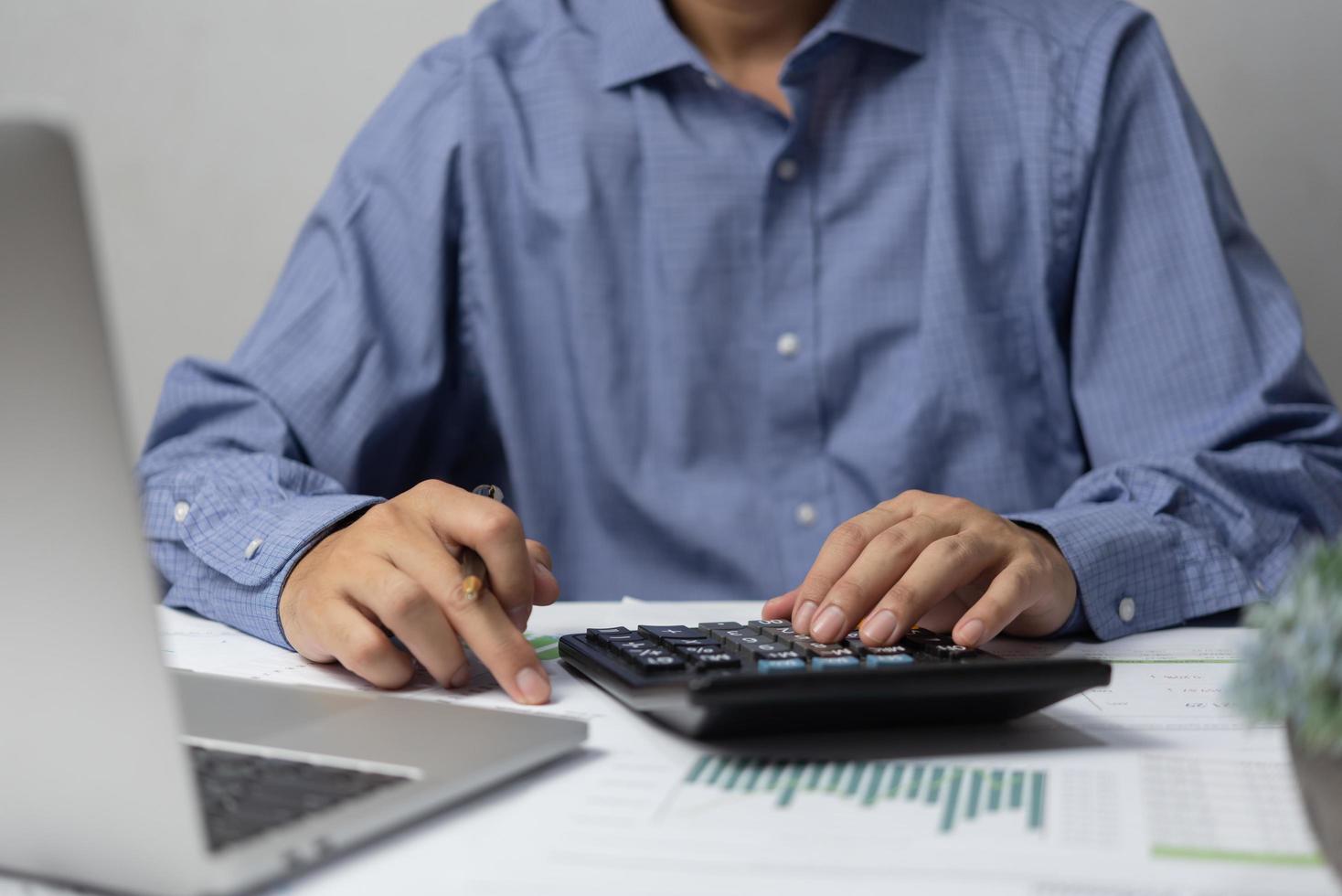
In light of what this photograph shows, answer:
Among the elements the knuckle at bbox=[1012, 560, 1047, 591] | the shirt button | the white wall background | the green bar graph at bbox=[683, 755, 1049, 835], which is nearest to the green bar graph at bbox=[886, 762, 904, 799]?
the green bar graph at bbox=[683, 755, 1049, 835]

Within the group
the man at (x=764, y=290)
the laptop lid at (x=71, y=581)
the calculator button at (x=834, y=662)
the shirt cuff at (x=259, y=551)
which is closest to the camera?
the laptop lid at (x=71, y=581)

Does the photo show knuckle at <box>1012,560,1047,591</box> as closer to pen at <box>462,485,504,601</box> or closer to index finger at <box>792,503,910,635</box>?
index finger at <box>792,503,910,635</box>

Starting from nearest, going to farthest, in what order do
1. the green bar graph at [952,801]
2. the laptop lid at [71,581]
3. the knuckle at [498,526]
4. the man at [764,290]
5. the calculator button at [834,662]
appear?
the laptop lid at [71,581] → the green bar graph at [952,801] → the calculator button at [834,662] → the knuckle at [498,526] → the man at [764,290]

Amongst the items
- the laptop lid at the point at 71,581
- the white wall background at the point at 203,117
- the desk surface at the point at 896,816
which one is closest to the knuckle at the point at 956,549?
the desk surface at the point at 896,816

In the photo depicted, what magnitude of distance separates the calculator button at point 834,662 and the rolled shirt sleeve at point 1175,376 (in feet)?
0.96

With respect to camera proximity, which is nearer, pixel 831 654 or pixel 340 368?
pixel 831 654

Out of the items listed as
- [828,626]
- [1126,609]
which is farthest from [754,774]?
[1126,609]

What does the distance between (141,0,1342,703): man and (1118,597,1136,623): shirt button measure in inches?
9.8

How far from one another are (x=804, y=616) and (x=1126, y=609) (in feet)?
0.89

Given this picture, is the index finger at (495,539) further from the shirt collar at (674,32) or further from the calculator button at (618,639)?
the shirt collar at (674,32)

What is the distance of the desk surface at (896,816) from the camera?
1.26ft

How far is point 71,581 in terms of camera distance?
337 mm

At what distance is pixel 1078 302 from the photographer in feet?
3.57

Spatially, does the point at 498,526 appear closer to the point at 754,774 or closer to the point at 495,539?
the point at 495,539
